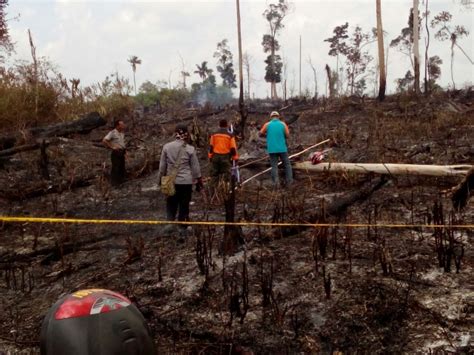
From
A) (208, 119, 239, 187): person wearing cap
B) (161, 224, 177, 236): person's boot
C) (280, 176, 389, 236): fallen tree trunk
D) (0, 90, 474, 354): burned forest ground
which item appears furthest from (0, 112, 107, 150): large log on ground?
(280, 176, 389, 236): fallen tree trunk

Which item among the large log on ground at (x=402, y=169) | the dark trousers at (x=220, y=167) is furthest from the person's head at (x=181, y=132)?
the large log on ground at (x=402, y=169)

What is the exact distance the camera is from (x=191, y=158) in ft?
19.6

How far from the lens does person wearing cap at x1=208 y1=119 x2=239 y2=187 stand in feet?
26.5

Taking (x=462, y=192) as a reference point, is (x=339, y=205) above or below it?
below

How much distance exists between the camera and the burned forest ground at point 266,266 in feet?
12.0

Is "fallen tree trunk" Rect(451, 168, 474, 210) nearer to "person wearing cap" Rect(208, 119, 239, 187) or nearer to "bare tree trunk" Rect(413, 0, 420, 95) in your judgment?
"person wearing cap" Rect(208, 119, 239, 187)

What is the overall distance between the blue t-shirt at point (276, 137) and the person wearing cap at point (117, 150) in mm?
2838

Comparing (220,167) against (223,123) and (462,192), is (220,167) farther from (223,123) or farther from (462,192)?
(462,192)

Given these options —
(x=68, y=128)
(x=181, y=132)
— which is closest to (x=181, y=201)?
(x=181, y=132)

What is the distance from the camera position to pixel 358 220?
21.0 feet

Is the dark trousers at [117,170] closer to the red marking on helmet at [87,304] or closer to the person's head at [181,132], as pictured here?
the person's head at [181,132]

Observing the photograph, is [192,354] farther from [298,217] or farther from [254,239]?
[298,217]

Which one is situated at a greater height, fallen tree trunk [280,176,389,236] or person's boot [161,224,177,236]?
fallen tree trunk [280,176,389,236]

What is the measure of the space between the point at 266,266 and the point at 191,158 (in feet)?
6.02
